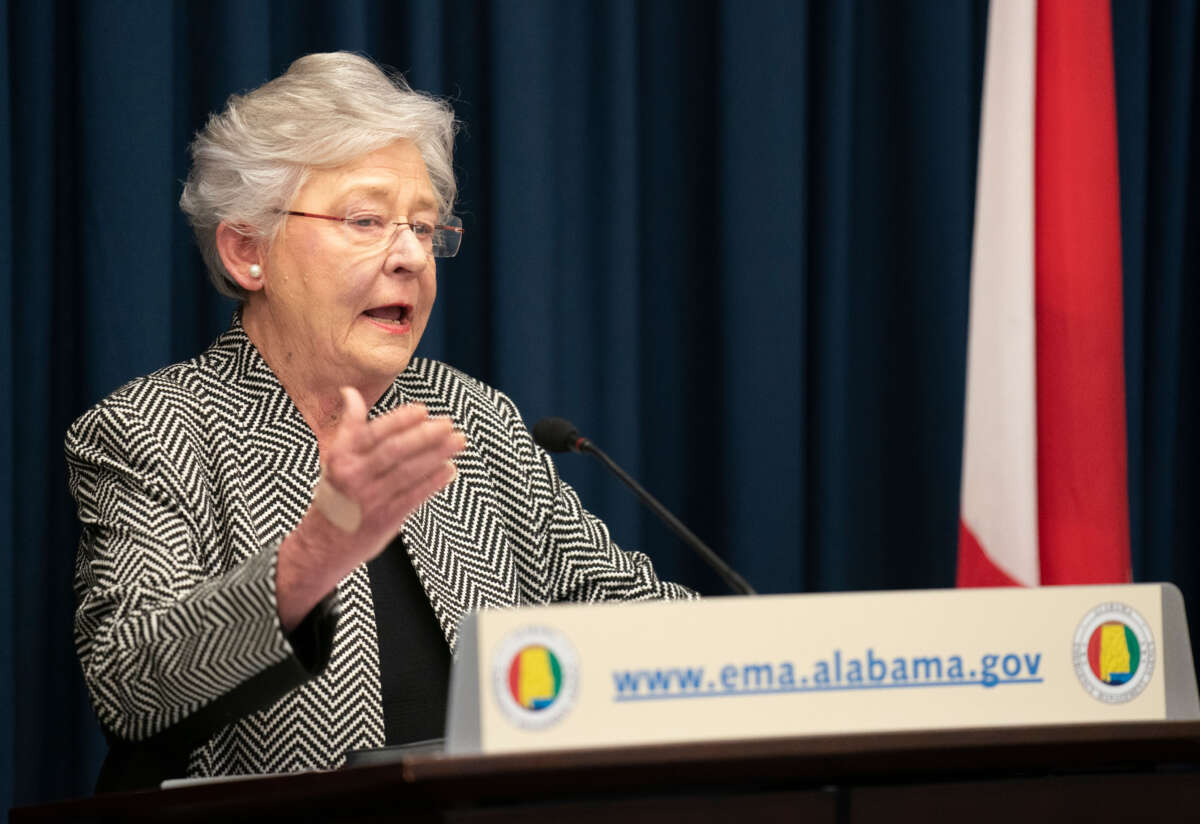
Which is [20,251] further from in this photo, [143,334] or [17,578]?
[17,578]

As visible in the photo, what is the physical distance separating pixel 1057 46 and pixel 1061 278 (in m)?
0.43

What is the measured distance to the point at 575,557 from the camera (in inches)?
84.4

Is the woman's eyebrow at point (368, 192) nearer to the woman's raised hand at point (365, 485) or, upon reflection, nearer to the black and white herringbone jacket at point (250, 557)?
the black and white herringbone jacket at point (250, 557)

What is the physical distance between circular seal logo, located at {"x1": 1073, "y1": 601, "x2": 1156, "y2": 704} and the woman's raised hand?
0.58m

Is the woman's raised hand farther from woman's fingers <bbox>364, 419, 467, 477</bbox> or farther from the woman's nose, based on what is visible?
the woman's nose

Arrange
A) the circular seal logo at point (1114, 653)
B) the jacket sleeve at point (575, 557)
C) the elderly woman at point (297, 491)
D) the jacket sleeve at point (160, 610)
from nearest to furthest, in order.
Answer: the circular seal logo at point (1114, 653) < the jacket sleeve at point (160, 610) < the elderly woman at point (297, 491) < the jacket sleeve at point (575, 557)

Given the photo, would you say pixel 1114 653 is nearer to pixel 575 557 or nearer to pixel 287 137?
pixel 575 557

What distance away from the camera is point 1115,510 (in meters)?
2.55

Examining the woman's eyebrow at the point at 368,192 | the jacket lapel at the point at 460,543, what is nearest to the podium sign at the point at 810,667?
the jacket lapel at the point at 460,543

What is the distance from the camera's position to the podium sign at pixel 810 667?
1062 mm

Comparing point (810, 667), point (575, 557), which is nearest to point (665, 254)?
point (575, 557)

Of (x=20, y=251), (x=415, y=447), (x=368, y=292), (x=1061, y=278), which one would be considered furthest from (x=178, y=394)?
(x=1061, y=278)

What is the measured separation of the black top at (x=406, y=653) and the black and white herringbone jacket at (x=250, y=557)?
34mm

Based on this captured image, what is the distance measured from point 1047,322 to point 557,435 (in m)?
1.21
